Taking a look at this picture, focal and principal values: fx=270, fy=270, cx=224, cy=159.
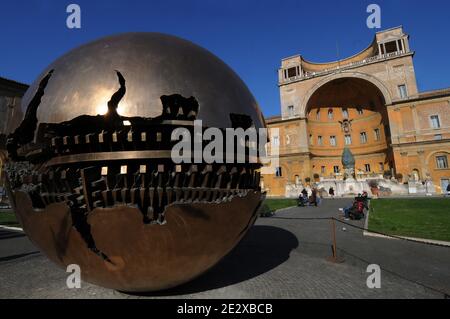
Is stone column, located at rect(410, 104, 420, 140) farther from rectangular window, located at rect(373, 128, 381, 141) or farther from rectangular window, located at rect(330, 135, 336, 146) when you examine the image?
rectangular window, located at rect(330, 135, 336, 146)

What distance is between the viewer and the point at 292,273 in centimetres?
555

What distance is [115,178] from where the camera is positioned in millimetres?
3213

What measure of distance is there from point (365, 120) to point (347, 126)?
10.1 feet

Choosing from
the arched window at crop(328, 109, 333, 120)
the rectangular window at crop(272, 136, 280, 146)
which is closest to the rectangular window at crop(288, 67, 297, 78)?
the arched window at crop(328, 109, 333, 120)

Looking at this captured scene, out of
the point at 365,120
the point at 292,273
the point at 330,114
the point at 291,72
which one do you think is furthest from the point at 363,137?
the point at 292,273

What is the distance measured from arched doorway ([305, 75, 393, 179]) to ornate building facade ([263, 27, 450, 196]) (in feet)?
0.50

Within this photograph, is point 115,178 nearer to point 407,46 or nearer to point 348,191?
point 348,191

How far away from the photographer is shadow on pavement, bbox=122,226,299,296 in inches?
182

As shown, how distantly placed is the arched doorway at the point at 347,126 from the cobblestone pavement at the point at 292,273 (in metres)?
40.1

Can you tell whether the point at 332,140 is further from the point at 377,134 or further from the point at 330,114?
the point at 377,134

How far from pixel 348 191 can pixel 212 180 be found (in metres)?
38.6

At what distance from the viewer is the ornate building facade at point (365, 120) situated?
126 ft

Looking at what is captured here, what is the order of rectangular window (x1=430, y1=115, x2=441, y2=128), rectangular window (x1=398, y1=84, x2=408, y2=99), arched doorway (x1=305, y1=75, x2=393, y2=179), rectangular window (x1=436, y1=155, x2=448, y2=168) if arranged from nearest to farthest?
rectangular window (x1=436, y1=155, x2=448, y2=168) < rectangular window (x1=430, y1=115, x2=441, y2=128) < rectangular window (x1=398, y1=84, x2=408, y2=99) < arched doorway (x1=305, y1=75, x2=393, y2=179)

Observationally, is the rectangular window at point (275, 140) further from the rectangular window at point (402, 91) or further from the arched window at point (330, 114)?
the rectangular window at point (402, 91)
